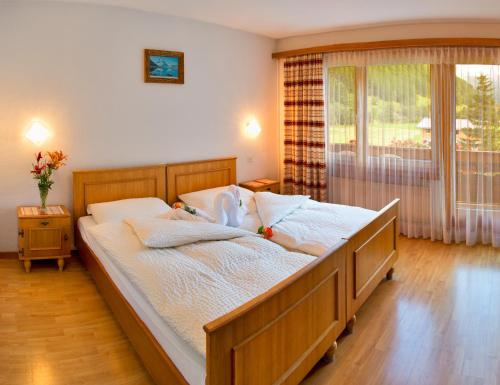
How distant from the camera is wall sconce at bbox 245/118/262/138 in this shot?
18.7 ft

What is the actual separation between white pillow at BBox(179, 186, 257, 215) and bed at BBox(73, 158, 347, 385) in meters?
1.30

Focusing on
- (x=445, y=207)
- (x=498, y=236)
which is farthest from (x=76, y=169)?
(x=498, y=236)

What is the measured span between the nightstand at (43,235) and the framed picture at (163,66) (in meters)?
1.63

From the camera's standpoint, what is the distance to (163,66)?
4730 millimetres

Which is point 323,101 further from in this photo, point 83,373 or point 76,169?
point 83,373

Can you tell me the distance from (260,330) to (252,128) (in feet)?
13.1

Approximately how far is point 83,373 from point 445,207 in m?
3.98

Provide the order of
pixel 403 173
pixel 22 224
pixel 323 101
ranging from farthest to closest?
pixel 323 101
pixel 403 173
pixel 22 224

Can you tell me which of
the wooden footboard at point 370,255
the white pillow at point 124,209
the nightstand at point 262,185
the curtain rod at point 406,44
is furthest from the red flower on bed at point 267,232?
the curtain rod at point 406,44

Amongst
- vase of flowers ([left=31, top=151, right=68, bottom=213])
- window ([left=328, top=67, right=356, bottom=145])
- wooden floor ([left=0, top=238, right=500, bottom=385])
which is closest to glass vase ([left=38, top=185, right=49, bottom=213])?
vase of flowers ([left=31, top=151, right=68, bottom=213])

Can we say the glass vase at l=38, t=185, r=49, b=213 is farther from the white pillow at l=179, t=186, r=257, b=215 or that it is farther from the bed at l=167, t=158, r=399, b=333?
the white pillow at l=179, t=186, r=257, b=215

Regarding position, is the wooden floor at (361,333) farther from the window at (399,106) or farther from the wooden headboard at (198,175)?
the window at (399,106)

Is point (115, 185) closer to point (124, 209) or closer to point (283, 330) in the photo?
point (124, 209)

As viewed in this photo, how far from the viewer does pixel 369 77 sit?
5246mm
